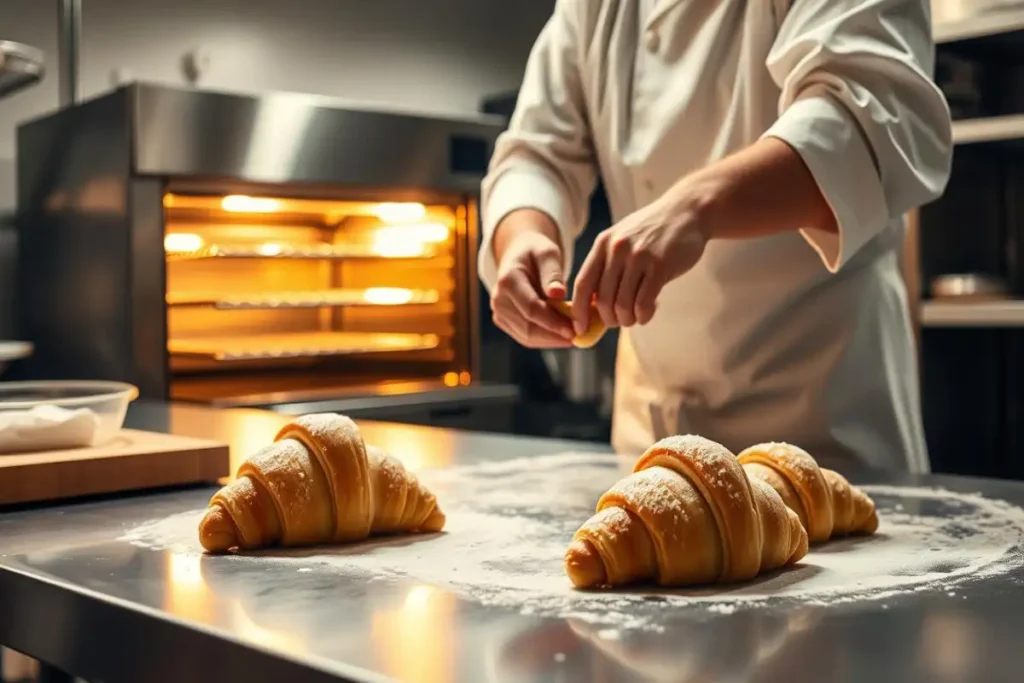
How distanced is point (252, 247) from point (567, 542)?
2.28 meters

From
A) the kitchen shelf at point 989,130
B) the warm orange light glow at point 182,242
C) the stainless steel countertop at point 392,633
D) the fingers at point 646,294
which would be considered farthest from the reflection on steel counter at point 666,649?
the warm orange light glow at point 182,242

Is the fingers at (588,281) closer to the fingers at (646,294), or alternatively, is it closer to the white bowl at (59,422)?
the fingers at (646,294)

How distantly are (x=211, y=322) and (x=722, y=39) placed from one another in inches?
88.3

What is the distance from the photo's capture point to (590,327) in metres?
1.25

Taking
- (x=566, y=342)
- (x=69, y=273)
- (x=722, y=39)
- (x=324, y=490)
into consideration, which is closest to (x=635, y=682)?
Answer: (x=324, y=490)

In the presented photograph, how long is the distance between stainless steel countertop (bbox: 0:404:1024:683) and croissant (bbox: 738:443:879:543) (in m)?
0.16

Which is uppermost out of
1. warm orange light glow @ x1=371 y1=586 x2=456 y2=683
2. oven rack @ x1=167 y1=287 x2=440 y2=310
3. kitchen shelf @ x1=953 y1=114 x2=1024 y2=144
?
A: kitchen shelf @ x1=953 y1=114 x2=1024 y2=144

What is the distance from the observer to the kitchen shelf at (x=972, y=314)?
8.87ft

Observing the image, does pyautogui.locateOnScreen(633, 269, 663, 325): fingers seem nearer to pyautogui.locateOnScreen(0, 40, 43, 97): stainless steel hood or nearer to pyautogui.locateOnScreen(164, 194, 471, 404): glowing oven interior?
pyautogui.locateOnScreen(0, 40, 43, 97): stainless steel hood

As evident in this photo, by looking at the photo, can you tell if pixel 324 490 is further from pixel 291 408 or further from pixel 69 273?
pixel 69 273

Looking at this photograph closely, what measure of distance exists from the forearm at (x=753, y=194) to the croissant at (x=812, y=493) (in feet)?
1.07

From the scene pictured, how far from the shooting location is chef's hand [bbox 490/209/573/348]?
133 cm

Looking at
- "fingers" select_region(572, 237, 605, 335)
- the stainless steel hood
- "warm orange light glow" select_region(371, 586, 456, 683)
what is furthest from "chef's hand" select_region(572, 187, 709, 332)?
the stainless steel hood

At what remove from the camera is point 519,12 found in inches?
169
